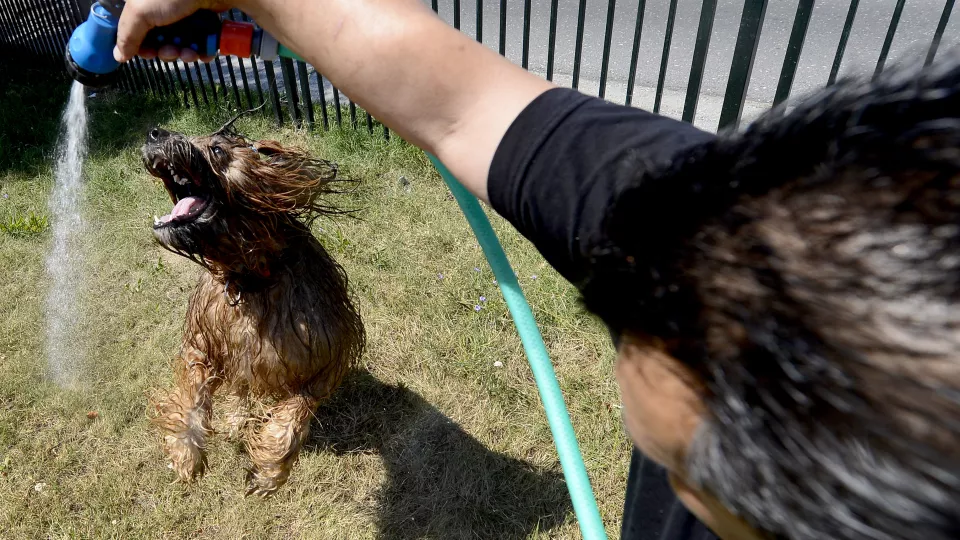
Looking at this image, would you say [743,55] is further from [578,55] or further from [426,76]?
[426,76]

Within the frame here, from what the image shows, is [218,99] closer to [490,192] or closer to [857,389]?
[490,192]

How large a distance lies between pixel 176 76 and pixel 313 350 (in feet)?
16.0

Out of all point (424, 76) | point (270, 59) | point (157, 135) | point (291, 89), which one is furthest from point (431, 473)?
point (291, 89)

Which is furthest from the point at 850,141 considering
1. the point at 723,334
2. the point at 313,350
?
the point at 313,350

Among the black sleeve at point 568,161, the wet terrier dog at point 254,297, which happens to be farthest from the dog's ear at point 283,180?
the black sleeve at point 568,161

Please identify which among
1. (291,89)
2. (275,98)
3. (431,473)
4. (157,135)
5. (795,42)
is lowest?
(431,473)

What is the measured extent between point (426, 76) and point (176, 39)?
0.96 metres

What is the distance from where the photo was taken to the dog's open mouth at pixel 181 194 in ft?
7.45

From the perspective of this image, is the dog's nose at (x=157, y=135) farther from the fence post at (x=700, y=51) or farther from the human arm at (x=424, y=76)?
the fence post at (x=700, y=51)

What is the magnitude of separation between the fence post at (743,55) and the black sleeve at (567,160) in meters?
3.52

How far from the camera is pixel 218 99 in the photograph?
6.24m

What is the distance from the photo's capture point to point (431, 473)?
10.8 feet

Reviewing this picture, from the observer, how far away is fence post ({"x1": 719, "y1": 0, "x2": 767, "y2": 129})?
4.21 metres

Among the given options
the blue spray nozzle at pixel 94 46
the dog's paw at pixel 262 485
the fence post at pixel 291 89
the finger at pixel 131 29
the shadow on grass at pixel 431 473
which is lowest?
the shadow on grass at pixel 431 473
